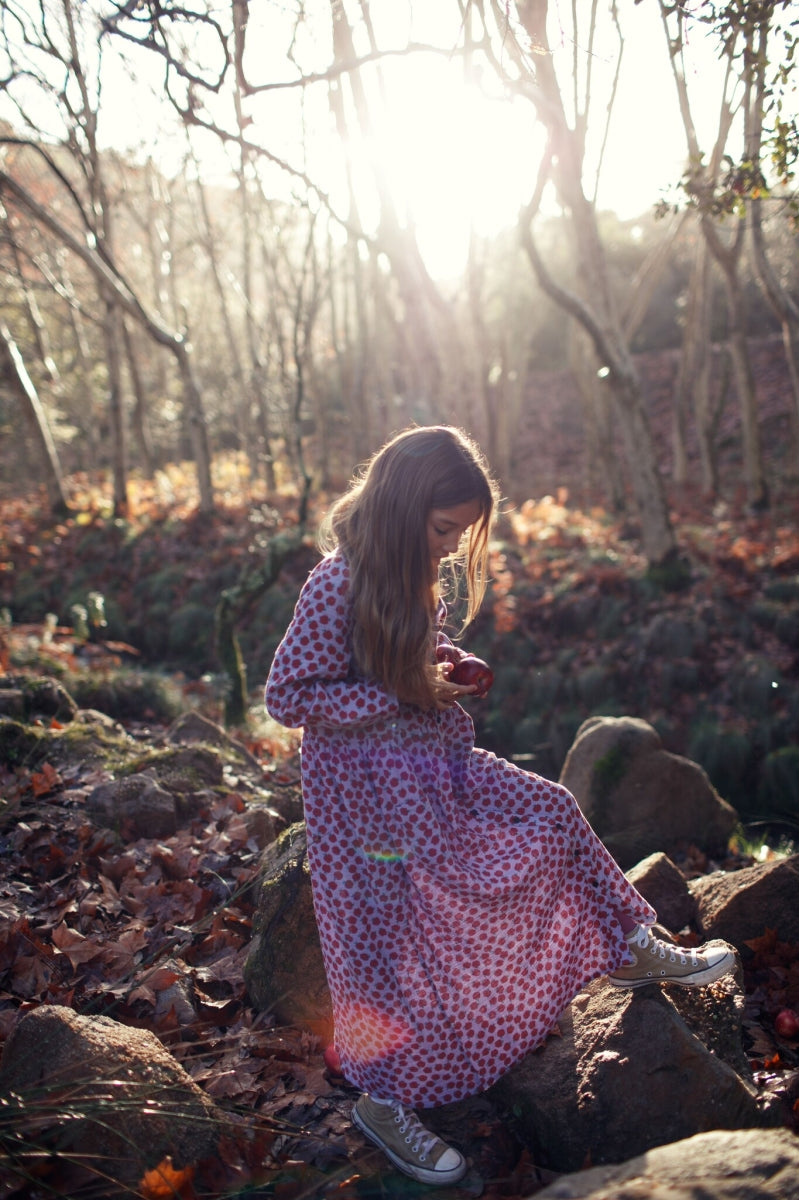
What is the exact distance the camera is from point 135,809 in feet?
14.8

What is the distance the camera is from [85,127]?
12969 millimetres

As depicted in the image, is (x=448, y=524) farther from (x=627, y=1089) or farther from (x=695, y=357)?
(x=695, y=357)

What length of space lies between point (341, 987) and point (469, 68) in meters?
7.51

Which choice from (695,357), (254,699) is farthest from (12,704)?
(695,357)

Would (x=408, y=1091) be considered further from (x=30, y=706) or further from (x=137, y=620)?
(x=137, y=620)

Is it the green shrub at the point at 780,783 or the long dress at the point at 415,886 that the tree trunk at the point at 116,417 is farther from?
the long dress at the point at 415,886

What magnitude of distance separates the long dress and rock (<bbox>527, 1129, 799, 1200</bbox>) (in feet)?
2.53

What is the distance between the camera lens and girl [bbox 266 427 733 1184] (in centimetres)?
259

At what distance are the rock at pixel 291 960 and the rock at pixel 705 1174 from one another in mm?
1483

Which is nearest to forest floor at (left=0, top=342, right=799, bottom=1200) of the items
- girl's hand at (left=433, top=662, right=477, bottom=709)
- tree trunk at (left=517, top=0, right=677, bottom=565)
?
tree trunk at (left=517, top=0, right=677, bottom=565)

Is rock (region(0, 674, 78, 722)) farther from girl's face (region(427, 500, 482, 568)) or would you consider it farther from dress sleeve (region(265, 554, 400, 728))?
girl's face (region(427, 500, 482, 568))

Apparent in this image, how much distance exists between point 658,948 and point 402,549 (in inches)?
62.1

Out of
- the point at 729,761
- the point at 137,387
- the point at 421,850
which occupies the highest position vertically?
the point at 137,387

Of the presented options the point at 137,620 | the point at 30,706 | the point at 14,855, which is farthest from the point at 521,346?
the point at 14,855
